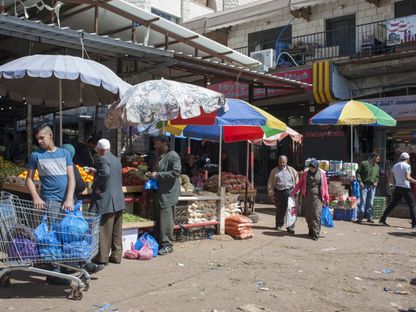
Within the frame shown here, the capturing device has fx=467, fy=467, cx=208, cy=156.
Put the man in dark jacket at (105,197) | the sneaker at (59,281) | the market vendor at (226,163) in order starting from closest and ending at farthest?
the sneaker at (59,281)
the man in dark jacket at (105,197)
the market vendor at (226,163)

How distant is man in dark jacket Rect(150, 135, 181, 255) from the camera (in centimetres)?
752

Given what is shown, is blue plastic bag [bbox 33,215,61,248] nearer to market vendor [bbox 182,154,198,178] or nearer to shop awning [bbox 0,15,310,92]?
shop awning [bbox 0,15,310,92]

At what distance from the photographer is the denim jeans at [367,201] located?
12.4 meters

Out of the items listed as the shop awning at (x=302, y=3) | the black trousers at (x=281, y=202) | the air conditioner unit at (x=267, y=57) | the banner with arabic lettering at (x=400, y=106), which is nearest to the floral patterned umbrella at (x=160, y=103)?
the black trousers at (x=281, y=202)

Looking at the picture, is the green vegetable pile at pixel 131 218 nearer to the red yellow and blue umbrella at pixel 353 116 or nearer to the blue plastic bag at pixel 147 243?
the blue plastic bag at pixel 147 243

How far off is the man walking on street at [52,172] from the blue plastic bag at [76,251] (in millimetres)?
617

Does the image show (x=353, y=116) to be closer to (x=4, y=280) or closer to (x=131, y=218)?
(x=131, y=218)

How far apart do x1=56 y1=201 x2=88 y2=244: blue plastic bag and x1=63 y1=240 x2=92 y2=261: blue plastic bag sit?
58 mm

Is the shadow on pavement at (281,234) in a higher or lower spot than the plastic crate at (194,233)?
lower

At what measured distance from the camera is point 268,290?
589 cm

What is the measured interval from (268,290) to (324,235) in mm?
4754

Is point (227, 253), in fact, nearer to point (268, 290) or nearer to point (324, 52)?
point (268, 290)

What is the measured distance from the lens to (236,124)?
9234 millimetres

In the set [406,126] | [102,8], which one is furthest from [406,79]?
[102,8]
